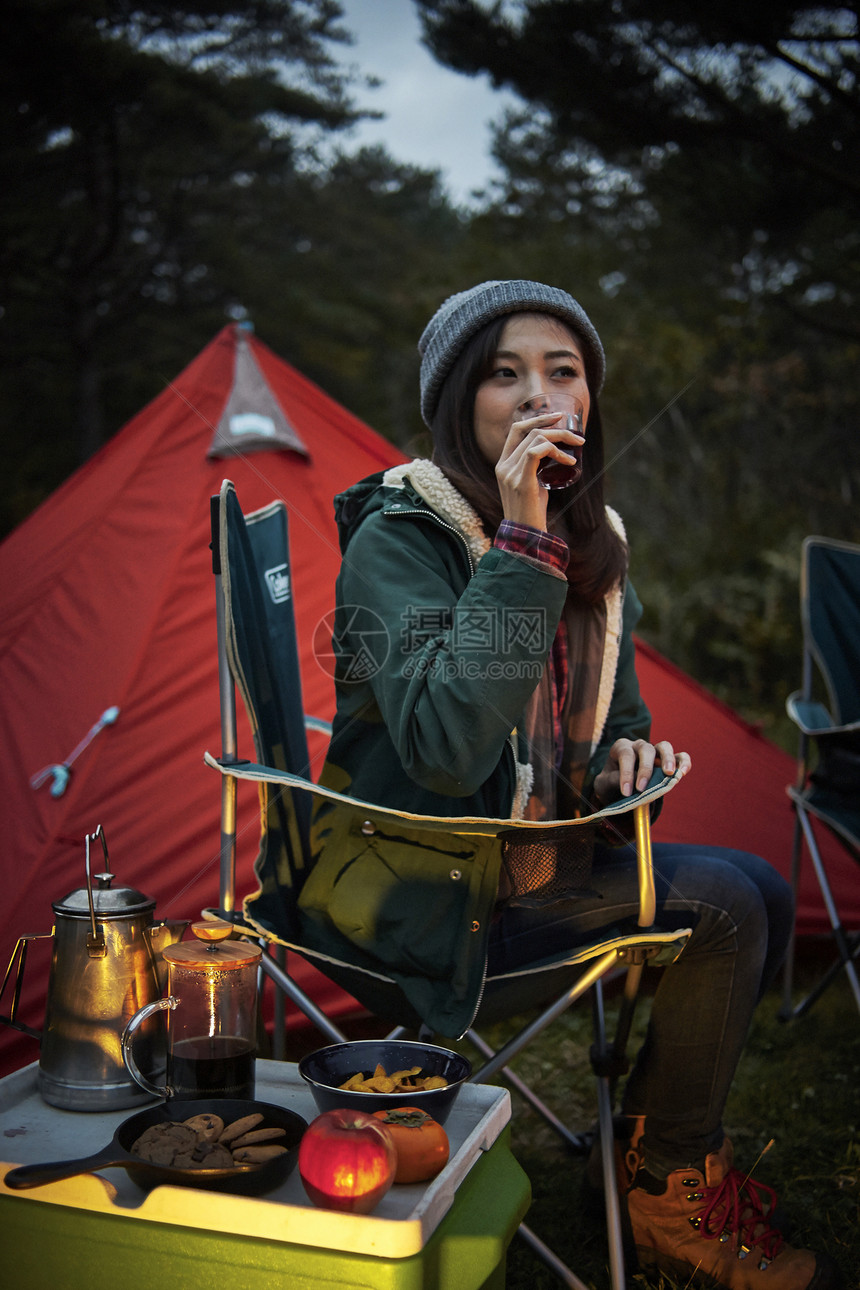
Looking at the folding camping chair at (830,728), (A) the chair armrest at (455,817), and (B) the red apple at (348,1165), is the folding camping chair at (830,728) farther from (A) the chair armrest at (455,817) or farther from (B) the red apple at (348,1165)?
A: (B) the red apple at (348,1165)

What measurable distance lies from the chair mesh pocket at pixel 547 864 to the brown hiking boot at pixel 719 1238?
16.6 inches

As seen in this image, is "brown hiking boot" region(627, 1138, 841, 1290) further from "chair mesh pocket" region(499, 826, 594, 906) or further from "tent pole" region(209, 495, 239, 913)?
"tent pole" region(209, 495, 239, 913)

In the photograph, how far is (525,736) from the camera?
4.98 ft

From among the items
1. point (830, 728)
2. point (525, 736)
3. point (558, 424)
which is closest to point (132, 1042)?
point (525, 736)

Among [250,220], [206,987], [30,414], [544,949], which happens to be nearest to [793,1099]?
[544,949]

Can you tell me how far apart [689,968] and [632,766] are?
29 cm

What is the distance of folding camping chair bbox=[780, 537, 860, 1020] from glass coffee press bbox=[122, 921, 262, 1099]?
1.47 m

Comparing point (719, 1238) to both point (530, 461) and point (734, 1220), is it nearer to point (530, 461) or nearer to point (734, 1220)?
point (734, 1220)

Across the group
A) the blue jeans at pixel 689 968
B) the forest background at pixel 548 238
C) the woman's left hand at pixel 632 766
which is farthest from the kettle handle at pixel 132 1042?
the forest background at pixel 548 238

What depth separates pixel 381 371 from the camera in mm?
13695

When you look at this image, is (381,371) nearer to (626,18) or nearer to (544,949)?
(626,18)

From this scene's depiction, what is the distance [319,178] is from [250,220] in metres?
1.71

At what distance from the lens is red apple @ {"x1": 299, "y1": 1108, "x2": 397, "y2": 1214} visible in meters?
0.96

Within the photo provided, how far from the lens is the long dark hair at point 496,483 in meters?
1.54
